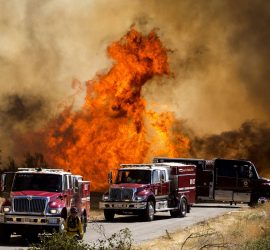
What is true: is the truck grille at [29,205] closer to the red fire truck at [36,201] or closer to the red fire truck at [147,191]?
the red fire truck at [36,201]

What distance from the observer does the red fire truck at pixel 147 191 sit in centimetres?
3259

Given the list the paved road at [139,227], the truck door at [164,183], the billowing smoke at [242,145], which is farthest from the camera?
the billowing smoke at [242,145]

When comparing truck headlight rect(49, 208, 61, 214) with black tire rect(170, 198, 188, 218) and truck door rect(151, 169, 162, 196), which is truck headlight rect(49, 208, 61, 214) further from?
black tire rect(170, 198, 188, 218)

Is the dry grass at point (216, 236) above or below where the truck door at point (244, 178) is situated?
below

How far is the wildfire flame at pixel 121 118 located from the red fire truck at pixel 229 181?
Result: 13515 mm

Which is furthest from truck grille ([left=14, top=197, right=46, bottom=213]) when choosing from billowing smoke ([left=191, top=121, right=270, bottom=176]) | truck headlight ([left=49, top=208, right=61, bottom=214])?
billowing smoke ([left=191, top=121, right=270, bottom=176])

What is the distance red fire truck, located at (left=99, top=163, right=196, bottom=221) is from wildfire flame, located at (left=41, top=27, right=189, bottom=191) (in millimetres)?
19617

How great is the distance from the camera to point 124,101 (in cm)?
5744

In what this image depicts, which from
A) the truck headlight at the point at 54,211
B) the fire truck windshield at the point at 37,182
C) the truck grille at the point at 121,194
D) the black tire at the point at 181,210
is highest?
the fire truck windshield at the point at 37,182

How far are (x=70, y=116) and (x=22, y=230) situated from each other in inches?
1708

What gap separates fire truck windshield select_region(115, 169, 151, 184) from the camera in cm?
3360

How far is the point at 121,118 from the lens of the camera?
189 ft

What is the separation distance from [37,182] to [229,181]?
67.5ft

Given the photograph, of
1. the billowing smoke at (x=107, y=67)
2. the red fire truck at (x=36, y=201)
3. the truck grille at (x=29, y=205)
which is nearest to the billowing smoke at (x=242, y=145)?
the billowing smoke at (x=107, y=67)
